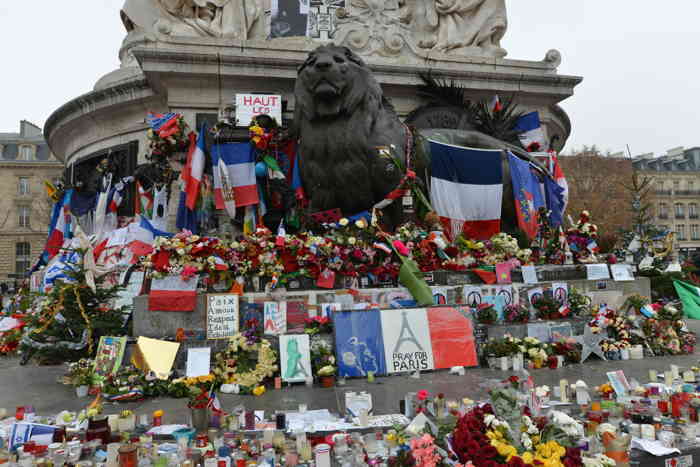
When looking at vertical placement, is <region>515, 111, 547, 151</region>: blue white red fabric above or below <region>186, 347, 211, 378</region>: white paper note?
above

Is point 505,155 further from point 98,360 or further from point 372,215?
point 98,360

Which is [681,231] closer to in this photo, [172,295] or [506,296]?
[506,296]

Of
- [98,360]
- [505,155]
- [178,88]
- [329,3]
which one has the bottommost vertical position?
[98,360]

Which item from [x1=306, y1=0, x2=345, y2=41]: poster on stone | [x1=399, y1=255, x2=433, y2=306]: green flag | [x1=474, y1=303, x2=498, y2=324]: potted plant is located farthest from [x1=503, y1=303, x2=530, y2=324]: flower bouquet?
[x1=306, y1=0, x2=345, y2=41]: poster on stone

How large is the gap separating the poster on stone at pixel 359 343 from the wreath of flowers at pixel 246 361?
0.83 meters

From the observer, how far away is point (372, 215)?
806cm

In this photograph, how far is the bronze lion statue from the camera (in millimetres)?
7875

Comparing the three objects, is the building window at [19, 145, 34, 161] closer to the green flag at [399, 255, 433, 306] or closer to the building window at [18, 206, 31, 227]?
the building window at [18, 206, 31, 227]

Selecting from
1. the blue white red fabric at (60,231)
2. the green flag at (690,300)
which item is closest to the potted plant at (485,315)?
the green flag at (690,300)

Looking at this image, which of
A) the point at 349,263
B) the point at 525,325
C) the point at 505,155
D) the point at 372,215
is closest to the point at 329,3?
the point at 505,155

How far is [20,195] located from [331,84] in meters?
53.2

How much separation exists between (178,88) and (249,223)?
331cm

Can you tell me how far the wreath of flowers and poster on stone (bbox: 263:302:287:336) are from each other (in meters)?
0.22

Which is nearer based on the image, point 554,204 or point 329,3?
point 554,204
